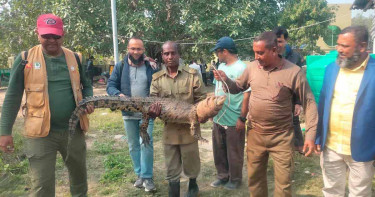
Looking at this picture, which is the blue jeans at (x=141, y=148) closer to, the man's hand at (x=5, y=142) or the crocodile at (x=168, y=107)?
the crocodile at (x=168, y=107)

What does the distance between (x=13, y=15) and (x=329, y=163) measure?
19.0 m

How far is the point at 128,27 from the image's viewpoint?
530 inches

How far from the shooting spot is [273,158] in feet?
10.9

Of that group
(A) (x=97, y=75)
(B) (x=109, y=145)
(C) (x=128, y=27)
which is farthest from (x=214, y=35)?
(A) (x=97, y=75)

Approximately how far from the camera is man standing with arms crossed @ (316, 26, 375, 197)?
2.85 m

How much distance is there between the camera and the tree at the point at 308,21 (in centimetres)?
2088

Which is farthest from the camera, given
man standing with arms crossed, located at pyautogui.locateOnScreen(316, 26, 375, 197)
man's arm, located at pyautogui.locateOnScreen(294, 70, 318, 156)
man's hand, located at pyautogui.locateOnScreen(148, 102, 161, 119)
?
man's hand, located at pyautogui.locateOnScreen(148, 102, 161, 119)

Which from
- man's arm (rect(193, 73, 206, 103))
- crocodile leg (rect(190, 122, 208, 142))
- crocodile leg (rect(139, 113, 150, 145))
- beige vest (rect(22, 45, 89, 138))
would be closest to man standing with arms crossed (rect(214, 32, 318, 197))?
man's arm (rect(193, 73, 206, 103))

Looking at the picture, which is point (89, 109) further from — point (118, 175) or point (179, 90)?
point (118, 175)

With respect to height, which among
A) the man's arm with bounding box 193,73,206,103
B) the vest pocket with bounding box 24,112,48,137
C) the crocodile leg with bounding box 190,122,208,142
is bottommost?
the crocodile leg with bounding box 190,122,208,142

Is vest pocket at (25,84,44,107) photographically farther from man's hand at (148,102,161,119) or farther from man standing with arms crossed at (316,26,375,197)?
man standing with arms crossed at (316,26,375,197)

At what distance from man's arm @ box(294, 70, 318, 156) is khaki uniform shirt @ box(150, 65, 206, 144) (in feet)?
4.25

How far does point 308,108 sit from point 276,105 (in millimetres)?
335

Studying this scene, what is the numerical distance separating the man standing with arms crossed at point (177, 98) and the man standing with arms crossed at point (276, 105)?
57 cm
